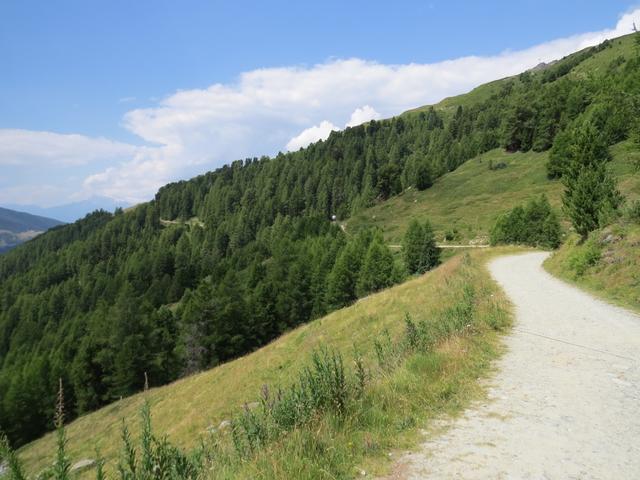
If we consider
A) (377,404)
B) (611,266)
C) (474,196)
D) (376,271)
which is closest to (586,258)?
(611,266)

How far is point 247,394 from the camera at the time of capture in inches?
747

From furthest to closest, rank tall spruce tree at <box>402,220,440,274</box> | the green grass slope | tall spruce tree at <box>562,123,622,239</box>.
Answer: the green grass slope → tall spruce tree at <box>402,220,440,274</box> → tall spruce tree at <box>562,123,622,239</box>

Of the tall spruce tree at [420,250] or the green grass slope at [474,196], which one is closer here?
the tall spruce tree at [420,250]

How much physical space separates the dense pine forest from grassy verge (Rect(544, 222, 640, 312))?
574 cm

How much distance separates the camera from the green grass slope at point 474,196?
6862cm

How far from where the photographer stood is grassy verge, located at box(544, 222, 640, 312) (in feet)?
47.2

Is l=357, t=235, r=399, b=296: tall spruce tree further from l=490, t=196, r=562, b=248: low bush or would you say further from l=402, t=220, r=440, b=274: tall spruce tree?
l=490, t=196, r=562, b=248: low bush

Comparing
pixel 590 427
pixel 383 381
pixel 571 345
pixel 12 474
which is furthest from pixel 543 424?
pixel 12 474

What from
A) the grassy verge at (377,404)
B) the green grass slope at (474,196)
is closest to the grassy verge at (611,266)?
the grassy verge at (377,404)

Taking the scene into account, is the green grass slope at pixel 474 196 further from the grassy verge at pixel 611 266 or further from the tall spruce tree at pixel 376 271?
the grassy verge at pixel 611 266

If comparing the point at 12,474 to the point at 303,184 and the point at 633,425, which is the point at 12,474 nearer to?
the point at 633,425

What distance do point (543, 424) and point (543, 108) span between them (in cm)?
11628

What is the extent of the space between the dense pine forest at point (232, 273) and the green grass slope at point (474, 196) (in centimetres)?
491

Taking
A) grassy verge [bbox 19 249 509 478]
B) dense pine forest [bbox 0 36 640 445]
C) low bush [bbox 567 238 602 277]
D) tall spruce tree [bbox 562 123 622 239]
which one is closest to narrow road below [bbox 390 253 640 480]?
grassy verge [bbox 19 249 509 478]
